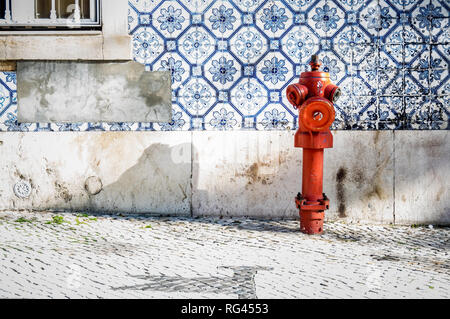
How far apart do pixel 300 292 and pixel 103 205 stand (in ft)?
9.14

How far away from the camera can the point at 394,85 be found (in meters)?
4.93

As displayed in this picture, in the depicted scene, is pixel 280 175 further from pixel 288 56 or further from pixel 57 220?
pixel 57 220

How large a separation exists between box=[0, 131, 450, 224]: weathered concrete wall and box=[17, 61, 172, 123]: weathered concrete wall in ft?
0.67

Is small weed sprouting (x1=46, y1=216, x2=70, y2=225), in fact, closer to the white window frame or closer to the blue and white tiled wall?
the blue and white tiled wall

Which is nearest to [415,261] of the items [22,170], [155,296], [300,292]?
[300,292]

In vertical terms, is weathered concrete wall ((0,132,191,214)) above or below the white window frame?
below

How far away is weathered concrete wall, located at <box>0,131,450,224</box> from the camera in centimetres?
492

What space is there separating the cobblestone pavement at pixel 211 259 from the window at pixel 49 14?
1962 millimetres

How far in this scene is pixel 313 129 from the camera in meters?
4.15

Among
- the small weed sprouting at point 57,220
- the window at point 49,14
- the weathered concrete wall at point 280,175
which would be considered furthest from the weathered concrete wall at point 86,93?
the small weed sprouting at point 57,220

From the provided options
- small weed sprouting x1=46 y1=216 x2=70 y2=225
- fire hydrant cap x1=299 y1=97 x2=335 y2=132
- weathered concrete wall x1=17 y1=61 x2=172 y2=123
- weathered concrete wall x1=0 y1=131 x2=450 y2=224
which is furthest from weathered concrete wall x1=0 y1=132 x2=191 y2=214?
fire hydrant cap x1=299 y1=97 x2=335 y2=132

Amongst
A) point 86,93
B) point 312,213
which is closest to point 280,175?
point 312,213

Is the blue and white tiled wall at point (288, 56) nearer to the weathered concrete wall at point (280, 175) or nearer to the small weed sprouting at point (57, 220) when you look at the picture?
the weathered concrete wall at point (280, 175)
